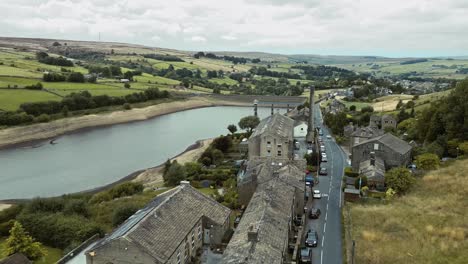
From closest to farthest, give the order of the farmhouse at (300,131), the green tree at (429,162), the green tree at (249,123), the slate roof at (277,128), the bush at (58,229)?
the bush at (58,229)
the green tree at (429,162)
the slate roof at (277,128)
the farmhouse at (300,131)
the green tree at (249,123)

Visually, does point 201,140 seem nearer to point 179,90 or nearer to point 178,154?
point 178,154

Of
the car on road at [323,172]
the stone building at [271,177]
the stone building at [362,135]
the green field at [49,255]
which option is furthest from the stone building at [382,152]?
the green field at [49,255]

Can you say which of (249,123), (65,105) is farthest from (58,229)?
(65,105)

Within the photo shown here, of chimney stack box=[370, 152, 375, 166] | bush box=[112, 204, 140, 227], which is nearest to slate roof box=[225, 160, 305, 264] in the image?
chimney stack box=[370, 152, 375, 166]

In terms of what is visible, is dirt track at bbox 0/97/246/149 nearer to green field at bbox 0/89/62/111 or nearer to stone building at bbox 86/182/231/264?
green field at bbox 0/89/62/111

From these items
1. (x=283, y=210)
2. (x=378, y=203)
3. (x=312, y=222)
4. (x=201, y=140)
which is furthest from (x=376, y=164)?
(x=201, y=140)

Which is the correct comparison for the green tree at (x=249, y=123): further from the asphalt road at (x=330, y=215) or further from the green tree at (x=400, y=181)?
the green tree at (x=400, y=181)
